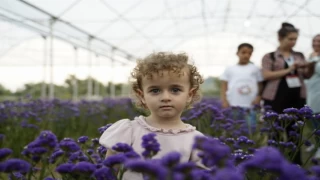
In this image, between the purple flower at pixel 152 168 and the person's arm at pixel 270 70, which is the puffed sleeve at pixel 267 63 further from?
the purple flower at pixel 152 168

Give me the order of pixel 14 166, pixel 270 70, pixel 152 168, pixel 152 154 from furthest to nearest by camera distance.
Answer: pixel 270 70 → pixel 152 154 → pixel 14 166 → pixel 152 168

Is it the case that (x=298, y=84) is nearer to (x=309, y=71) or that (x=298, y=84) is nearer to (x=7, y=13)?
(x=309, y=71)

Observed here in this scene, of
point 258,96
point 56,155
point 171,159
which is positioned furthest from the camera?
point 258,96

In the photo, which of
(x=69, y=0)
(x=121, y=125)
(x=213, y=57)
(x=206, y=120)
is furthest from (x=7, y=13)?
(x=213, y=57)

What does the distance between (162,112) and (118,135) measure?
0.24 m

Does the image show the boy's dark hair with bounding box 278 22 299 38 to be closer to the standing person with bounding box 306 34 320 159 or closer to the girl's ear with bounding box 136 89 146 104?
A: the standing person with bounding box 306 34 320 159

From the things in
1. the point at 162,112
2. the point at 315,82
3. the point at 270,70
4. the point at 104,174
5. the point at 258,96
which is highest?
the point at 270,70

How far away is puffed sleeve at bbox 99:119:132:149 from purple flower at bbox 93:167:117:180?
405 mm

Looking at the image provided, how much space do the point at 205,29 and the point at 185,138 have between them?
2209cm

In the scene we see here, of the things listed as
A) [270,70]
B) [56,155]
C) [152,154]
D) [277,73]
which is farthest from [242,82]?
[152,154]

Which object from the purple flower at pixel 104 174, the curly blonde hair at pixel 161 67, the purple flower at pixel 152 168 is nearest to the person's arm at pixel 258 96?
the curly blonde hair at pixel 161 67

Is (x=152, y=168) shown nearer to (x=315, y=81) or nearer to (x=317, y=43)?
(x=317, y=43)

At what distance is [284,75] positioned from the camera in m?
4.20

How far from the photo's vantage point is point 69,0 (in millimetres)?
11125
